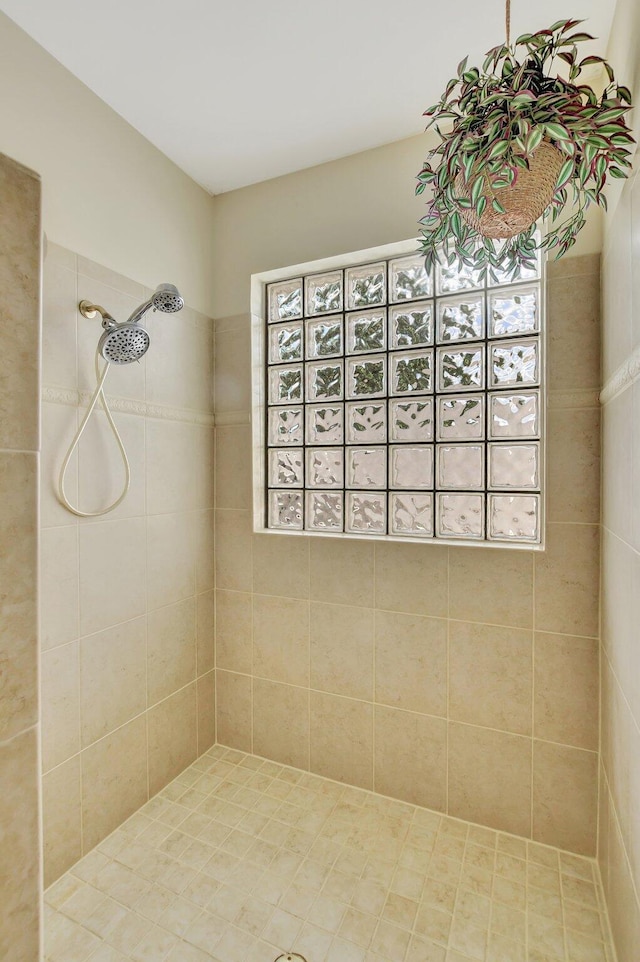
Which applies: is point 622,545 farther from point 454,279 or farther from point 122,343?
point 122,343

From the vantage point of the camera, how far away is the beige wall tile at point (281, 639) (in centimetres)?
189

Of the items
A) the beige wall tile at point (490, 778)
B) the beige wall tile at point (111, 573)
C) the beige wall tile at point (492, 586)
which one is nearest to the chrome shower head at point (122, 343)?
the beige wall tile at point (111, 573)

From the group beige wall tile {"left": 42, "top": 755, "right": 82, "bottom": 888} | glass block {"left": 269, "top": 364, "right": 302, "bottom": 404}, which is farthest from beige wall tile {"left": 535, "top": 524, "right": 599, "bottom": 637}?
beige wall tile {"left": 42, "top": 755, "right": 82, "bottom": 888}

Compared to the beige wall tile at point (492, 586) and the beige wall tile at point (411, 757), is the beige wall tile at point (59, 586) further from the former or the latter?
the beige wall tile at point (492, 586)

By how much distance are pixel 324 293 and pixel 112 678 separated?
1699 mm

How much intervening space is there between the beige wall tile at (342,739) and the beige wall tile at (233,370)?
4.20 feet

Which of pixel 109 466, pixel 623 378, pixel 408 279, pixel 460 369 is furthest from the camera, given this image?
pixel 408 279

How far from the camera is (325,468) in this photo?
192 cm

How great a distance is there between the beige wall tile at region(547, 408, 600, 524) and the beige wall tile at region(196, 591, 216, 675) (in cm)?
143

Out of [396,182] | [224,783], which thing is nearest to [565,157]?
[396,182]

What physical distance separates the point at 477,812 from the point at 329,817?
53 centimetres

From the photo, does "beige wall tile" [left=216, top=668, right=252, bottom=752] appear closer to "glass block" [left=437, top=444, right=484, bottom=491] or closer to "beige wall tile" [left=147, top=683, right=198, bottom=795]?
"beige wall tile" [left=147, top=683, right=198, bottom=795]

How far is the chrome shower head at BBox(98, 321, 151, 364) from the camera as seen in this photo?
1.37m

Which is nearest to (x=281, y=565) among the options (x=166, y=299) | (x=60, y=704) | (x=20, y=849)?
(x=60, y=704)
